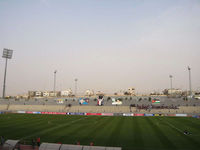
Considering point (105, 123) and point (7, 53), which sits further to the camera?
point (7, 53)

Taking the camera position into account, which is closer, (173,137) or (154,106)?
(173,137)

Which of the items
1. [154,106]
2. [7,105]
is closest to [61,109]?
[7,105]

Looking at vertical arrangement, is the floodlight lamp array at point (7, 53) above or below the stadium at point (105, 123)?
above

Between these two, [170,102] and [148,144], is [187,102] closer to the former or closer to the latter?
[170,102]

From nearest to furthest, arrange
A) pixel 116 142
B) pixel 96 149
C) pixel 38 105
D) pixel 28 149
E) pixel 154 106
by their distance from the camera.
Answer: pixel 96 149 < pixel 28 149 < pixel 116 142 < pixel 154 106 < pixel 38 105

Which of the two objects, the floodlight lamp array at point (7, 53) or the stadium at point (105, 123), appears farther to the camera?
the floodlight lamp array at point (7, 53)

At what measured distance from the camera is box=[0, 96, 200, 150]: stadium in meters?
21.5

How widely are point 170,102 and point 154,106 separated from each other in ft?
31.6

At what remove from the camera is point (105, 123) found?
37000 mm

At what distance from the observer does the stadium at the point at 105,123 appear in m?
21.5

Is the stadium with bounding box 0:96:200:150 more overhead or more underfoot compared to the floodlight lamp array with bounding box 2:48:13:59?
more underfoot

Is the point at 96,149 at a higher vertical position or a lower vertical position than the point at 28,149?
higher

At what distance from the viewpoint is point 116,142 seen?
21.4 meters

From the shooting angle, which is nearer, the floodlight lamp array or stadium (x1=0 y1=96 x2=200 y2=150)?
stadium (x1=0 y1=96 x2=200 y2=150)
